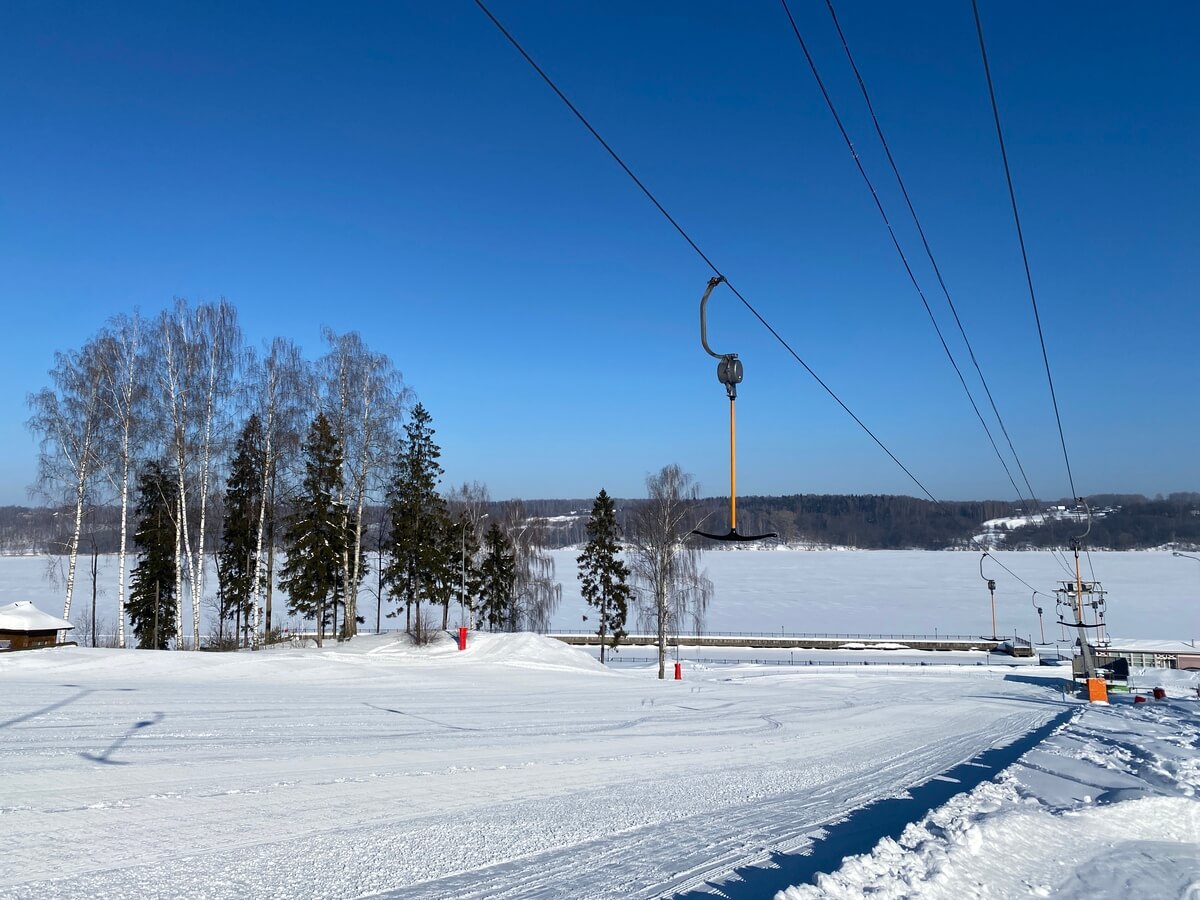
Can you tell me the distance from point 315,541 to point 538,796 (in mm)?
31527

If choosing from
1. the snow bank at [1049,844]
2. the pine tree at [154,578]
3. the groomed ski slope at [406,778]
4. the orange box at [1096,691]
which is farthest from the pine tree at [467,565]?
the snow bank at [1049,844]

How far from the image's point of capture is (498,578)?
173 ft

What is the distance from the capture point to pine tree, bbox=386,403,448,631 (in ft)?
139

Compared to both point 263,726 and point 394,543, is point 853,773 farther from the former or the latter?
point 394,543

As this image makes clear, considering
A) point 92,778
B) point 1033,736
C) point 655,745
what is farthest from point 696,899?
point 1033,736

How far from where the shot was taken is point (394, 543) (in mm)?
43594

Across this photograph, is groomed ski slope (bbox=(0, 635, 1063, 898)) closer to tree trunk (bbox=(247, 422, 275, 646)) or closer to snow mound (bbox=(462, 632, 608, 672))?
snow mound (bbox=(462, 632, 608, 672))

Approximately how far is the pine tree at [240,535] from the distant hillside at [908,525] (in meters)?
4.75

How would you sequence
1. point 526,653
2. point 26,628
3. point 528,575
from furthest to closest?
point 528,575 < point 526,653 < point 26,628

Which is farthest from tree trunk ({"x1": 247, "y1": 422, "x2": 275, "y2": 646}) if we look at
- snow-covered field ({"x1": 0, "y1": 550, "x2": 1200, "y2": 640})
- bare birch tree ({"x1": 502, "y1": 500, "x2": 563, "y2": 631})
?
snow-covered field ({"x1": 0, "y1": 550, "x2": 1200, "y2": 640})

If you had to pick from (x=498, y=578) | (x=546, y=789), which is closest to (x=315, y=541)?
(x=498, y=578)

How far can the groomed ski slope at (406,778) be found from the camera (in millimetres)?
6172

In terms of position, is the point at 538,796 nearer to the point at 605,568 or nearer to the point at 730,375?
the point at 730,375

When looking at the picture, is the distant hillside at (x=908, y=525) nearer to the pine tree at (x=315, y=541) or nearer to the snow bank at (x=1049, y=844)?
the pine tree at (x=315, y=541)
